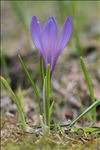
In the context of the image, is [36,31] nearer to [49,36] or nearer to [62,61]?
[49,36]

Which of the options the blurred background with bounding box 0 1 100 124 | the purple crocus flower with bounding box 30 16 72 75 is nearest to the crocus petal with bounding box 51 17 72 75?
the purple crocus flower with bounding box 30 16 72 75

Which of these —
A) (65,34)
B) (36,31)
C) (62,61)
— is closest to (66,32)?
(65,34)

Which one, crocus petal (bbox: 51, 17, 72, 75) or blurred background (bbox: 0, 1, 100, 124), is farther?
blurred background (bbox: 0, 1, 100, 124)

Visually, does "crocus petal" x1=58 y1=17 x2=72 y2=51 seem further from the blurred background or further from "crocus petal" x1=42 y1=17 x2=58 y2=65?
the blurred background

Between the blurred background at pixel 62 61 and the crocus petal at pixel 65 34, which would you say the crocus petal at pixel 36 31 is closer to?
the crocus petal at pixel 65 34

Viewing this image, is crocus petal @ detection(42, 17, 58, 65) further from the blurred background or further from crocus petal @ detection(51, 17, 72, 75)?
the blurred background

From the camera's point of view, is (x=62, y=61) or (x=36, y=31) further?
(x=62, y=61)

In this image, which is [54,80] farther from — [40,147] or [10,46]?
[40,147]

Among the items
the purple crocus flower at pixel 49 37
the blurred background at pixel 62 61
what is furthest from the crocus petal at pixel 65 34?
the blurred background at pixel 62 61
